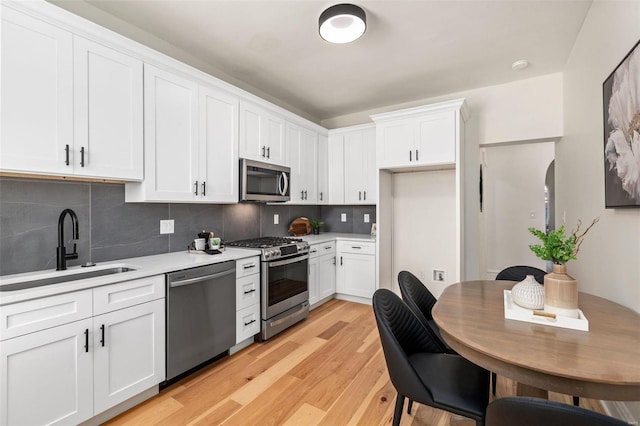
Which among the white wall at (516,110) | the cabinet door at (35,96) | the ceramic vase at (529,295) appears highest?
the white wall at (516,110)

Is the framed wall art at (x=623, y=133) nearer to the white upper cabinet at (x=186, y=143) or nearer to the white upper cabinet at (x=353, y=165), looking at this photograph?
the white upper cabinet at (x=353, y=165)

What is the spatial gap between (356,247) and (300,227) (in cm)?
87

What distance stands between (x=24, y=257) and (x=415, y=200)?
3.87 m

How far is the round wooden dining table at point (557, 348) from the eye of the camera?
90 cm

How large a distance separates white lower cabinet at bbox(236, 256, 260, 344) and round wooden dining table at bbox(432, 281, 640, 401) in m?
1.71

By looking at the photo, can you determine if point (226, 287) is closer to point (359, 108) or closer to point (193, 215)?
point (193, 215)

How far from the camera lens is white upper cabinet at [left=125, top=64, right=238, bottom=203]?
86.9 inches

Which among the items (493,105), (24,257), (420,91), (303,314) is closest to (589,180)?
(493,105)

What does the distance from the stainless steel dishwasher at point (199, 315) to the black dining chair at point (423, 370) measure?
1381 mm

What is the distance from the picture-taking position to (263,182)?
3160 mm

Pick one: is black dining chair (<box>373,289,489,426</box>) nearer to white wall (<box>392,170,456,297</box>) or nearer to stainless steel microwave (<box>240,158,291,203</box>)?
stainless steel microwave (<box>240,158,291,203</box>)

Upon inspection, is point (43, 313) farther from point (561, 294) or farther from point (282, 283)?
point (561, 294)

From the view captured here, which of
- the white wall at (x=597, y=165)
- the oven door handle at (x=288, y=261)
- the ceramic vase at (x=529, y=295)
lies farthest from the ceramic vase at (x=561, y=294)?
the oven door handle at (x=288, y=261)

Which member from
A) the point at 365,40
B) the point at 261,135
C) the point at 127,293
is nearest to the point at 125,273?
the point at 127,293
